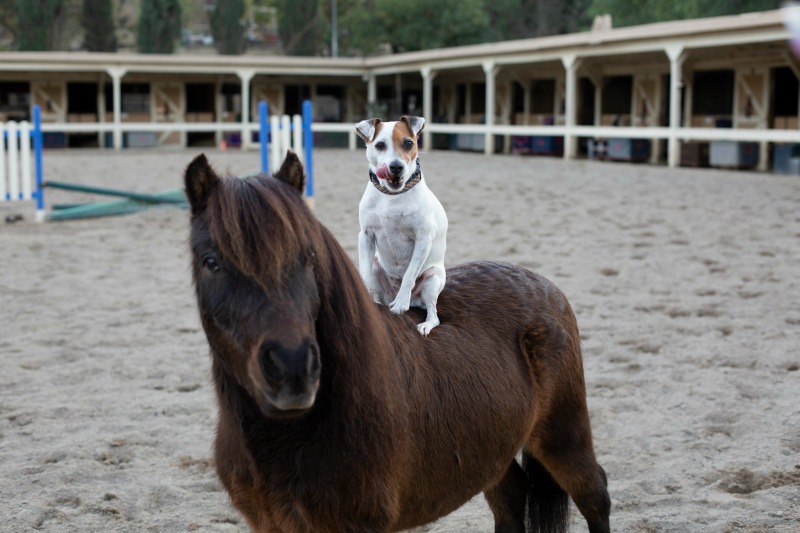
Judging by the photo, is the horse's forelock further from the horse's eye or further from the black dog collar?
the black dog collar

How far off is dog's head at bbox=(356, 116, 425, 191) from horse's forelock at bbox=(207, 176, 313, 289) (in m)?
0.60

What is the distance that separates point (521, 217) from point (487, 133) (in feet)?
49.7

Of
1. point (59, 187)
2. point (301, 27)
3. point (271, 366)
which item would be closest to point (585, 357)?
point (271, 366)

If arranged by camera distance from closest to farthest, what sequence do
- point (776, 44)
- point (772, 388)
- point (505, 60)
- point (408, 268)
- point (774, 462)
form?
point (408, 268)
point (774, 462)
point (772, 388)
point (776, 44)
point (505, 60)

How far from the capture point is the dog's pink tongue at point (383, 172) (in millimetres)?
2688

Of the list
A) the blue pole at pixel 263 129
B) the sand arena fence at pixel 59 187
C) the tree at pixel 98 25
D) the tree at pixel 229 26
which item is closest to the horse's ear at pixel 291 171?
the sand arena fence at pixel 59 187

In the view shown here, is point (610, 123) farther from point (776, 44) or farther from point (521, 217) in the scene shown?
point (521, 217)

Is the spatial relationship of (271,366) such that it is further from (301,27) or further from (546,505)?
(301,27)

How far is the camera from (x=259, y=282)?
1993 mm

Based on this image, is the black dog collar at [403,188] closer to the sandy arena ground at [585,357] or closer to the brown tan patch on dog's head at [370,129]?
the brown tan patch on dog's head at [370,129]

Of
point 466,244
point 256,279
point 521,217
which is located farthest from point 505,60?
point 256,279

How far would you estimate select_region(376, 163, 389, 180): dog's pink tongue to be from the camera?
8.82 ft

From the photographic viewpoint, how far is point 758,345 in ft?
19.0

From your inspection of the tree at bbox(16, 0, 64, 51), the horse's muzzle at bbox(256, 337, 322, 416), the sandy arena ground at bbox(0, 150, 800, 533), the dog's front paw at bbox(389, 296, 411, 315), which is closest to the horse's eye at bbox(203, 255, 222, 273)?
the horse's muzzle at bbox(256, 337, 322, 416)
